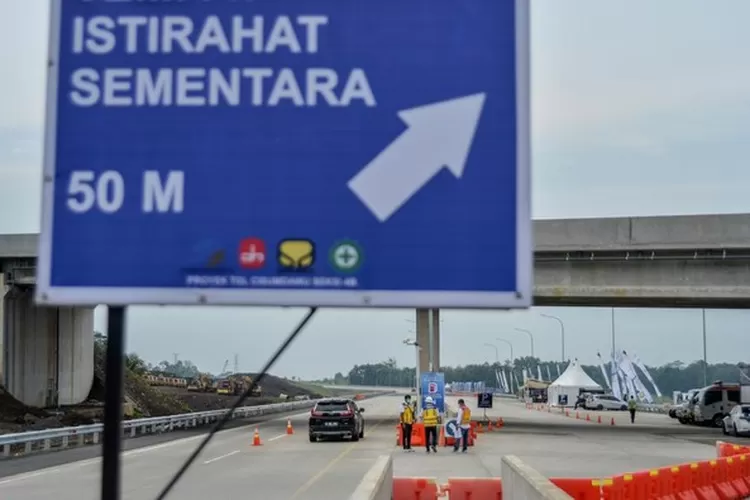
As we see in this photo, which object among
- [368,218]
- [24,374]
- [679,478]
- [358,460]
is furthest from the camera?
[24,374]

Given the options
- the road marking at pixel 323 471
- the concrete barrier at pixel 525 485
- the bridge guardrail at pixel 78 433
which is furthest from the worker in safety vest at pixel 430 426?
the concrete barrier at pixel 525 485

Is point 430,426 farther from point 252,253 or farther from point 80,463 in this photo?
point 252,253

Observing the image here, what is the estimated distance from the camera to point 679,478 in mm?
13852

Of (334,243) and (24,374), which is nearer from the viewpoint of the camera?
(334,243)

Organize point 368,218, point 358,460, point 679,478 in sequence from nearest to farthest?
point 368,218, point 679,478, point 358,460

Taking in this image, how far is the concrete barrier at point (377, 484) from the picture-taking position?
9.15 meters

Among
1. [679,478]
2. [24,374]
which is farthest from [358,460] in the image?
[24,374]

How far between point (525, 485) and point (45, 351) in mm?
37739

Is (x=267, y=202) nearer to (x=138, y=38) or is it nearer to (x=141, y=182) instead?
(x=141, y=182)

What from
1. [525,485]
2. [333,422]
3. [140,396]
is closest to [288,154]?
[525,485]

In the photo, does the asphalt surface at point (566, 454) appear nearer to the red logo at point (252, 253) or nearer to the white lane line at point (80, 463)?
the white lane line at point (80, 463)

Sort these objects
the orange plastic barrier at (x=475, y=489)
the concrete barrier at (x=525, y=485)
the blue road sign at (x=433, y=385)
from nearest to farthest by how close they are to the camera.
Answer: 1. the concrete barrier at (x=525, y=485)
2. the orange plastic barrier at (x=475, y=489)
3. the blue road sign at (x=433, y=385)

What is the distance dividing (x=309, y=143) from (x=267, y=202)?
302mm

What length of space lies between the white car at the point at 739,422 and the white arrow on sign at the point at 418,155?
44183mm
